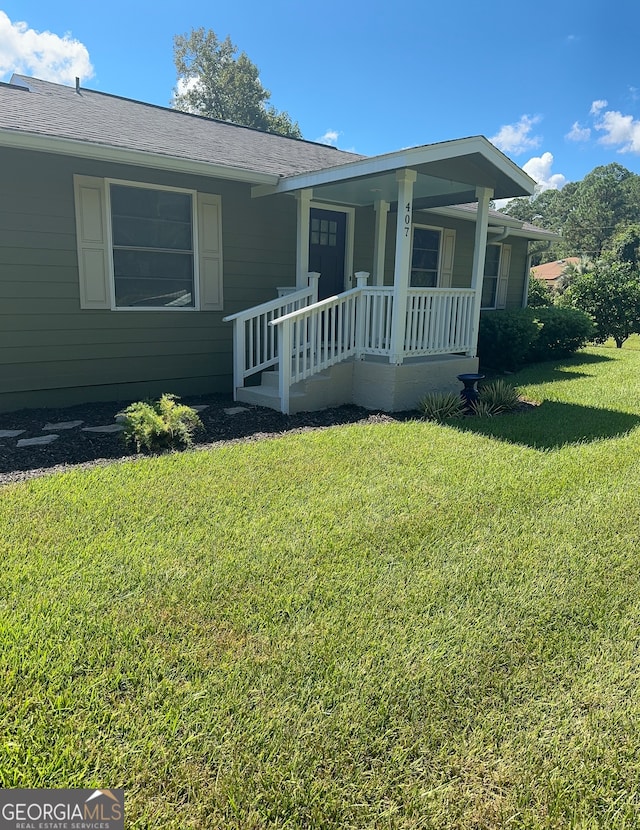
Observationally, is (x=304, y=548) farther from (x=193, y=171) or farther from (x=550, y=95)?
(x=550, y=95)

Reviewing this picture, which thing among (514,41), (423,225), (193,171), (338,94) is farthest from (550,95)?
(193,171)

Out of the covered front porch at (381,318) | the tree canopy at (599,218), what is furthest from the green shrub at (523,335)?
the tree canopy at (599,218)

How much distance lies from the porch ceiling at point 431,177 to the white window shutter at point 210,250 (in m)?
0.67

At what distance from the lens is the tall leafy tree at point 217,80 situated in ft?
115

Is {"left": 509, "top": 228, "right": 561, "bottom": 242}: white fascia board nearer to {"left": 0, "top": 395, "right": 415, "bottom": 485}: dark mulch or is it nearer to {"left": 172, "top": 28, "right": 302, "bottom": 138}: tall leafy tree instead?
{"left": 0, "top": 395, "right": 415, "bottom": 485}: dark mulch

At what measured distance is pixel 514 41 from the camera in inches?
649

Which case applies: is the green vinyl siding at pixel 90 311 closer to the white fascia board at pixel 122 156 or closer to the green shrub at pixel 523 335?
the white fascia board at pixel 122 156

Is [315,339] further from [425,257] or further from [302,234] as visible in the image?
[425,257]

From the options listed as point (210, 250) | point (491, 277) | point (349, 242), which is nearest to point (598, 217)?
point (491, 277)

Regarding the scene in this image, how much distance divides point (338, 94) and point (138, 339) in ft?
91.1

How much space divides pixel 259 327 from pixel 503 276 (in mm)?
7979

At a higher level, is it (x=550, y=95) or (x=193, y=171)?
(x=550, y=95)

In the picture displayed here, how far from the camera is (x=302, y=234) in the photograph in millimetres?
7324

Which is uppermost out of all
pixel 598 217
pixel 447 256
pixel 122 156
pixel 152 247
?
pixel 598 217
